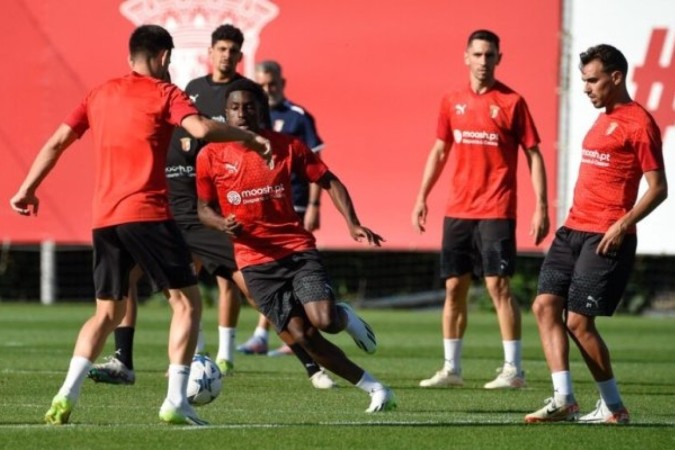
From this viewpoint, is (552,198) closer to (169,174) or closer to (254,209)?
(169,174)

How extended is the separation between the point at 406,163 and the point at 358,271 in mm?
2542

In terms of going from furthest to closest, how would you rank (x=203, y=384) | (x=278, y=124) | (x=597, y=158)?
(x=278, y=124)
(x=203, y=384)
(x=597, y=158)

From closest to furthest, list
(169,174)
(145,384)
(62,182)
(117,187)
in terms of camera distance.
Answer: (117,187) → (145,384) → (169,174) → (62,182)

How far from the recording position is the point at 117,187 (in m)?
8.47

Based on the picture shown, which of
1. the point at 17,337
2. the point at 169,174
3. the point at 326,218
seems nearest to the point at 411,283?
the point at 326,218

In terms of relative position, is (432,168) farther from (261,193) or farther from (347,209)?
(347,209)

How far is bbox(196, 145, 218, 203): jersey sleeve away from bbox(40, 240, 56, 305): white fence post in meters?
10.9

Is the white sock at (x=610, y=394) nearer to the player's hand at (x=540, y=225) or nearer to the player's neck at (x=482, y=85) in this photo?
the player's hand at (x=540, y=225)

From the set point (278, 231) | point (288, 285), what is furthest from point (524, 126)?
point (288, 285)

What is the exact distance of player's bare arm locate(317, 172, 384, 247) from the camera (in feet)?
29.5

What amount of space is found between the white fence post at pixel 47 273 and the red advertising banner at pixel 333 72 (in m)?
0.49

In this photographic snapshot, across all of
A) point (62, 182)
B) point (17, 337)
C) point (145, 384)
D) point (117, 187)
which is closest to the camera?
point (117, 187)

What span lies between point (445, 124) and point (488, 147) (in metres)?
0.41

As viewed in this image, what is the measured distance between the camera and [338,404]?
9930 mm
